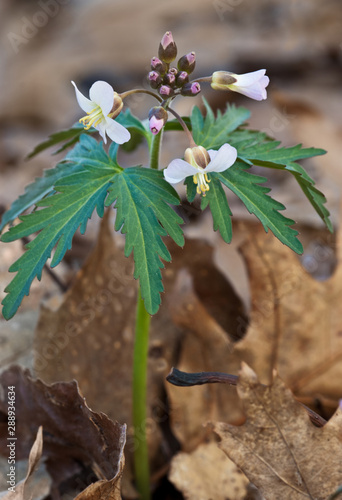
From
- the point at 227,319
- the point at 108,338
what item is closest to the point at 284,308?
the point at 227,319

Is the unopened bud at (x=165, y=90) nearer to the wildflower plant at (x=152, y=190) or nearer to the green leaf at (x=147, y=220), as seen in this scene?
the wildflower plant at (x=152, y=190)

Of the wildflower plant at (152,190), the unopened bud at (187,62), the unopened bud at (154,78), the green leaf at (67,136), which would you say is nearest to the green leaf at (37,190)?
the wildflower plant at (152,190)

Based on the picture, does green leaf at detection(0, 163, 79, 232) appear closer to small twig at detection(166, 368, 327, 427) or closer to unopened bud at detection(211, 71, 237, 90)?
unopened bud at detection(211, 71, 237, 90)

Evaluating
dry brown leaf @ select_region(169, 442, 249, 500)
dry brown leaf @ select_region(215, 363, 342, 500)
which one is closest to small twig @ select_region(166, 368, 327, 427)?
dry brown leaf @ select_region(215, 363, 342, 500)

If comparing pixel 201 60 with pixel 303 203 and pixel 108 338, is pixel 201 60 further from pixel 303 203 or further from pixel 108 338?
pixel 108 338

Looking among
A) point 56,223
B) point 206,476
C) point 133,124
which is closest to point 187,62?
point 133,124
